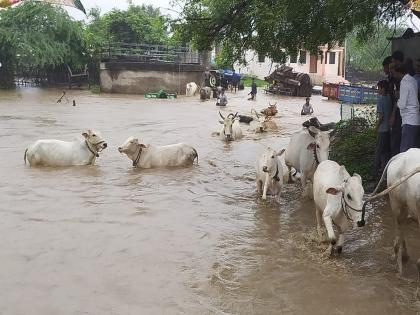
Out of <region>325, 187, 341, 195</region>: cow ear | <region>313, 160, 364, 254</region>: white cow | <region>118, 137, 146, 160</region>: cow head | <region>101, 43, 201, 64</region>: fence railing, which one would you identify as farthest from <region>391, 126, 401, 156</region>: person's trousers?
<region>101, 43, 201, 64</region>: fence railing

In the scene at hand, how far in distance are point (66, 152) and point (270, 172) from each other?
4689 mm

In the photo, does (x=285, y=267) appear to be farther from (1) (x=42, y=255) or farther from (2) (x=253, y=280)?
(1) (x=42, y=255)

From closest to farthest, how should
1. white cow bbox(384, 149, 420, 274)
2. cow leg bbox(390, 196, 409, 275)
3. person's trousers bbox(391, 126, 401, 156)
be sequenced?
white cow bbox(384, 149, 420, 274) < cow leg bbox(390, 196, 409, 275) < person's trousers bbox(391, 126, 401, 156)

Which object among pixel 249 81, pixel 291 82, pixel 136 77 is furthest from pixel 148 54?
pixel 249 81

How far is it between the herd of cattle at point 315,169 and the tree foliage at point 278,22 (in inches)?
61.4

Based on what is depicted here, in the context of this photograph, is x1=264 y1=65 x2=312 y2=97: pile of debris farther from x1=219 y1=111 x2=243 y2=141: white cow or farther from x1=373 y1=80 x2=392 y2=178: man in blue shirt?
x1=373 y1=80 x2=392 y2=178: man in blue shirt

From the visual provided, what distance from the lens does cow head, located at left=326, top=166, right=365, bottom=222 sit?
5.21 metres

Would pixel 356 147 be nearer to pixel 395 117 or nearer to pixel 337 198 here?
pixel 395 117

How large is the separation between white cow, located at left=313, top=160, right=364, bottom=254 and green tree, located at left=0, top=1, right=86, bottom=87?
31.0 metres

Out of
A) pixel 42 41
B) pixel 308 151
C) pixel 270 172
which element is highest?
pixel 42 41

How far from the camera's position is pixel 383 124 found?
8031mm

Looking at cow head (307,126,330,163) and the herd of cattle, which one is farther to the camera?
cow head (307,126,330,163)

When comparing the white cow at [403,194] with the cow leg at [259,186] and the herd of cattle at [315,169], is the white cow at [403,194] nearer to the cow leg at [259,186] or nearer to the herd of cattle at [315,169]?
the herd of cattle at [315,169]

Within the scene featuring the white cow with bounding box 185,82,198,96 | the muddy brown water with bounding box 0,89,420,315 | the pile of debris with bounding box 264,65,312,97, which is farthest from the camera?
the pile of debris with bounding box 264,65,312,97
